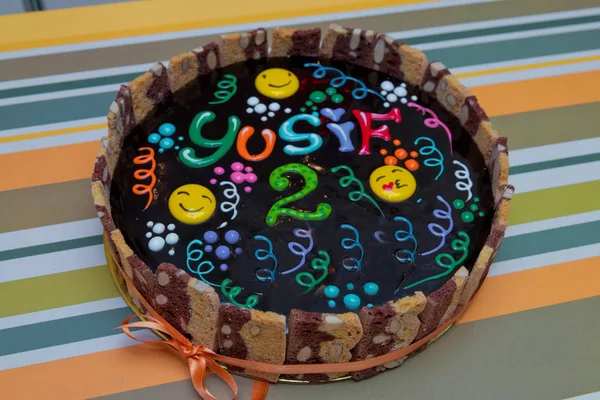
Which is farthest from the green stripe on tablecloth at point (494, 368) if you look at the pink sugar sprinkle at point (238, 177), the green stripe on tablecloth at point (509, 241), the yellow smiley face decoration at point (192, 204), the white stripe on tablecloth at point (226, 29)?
the white stripe on tablecloth at point (226, 29)

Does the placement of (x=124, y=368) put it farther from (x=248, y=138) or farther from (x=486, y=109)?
(x=486, y=109)

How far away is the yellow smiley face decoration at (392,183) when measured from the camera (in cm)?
157

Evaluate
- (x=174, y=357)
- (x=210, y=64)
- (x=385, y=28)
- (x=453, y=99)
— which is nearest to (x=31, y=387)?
(x=174, y=357)

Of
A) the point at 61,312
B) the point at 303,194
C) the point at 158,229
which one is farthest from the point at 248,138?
the point at 61,312

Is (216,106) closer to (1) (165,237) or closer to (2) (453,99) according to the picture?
(1) (165,237)

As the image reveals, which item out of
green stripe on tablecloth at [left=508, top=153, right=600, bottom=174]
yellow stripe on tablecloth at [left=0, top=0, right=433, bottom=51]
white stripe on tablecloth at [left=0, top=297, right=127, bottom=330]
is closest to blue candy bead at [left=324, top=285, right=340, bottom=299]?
white stripe on tablecloth at [left=0, top=297, right=127, bottom=330]

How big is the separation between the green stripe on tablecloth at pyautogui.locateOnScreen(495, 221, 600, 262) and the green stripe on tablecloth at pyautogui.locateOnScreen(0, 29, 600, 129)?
0.66 meters

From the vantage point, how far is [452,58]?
2137 mm

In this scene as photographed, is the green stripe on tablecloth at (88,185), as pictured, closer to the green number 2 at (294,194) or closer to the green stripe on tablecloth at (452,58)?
the green stripe on tablecloth at (452,58)

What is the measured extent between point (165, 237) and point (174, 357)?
0.25 metres

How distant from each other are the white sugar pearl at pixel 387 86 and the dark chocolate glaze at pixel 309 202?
21mm

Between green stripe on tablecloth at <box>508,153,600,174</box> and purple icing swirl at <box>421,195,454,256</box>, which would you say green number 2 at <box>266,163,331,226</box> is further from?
green stripe on tablecloth at <box>508,153,600,174</box>

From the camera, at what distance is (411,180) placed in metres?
1.59

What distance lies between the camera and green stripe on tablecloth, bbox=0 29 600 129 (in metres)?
1.87
